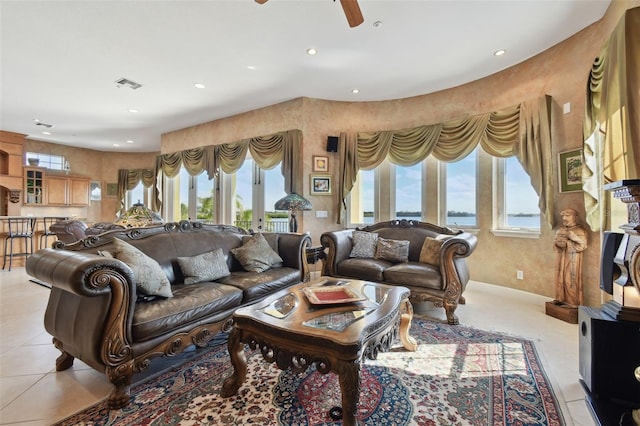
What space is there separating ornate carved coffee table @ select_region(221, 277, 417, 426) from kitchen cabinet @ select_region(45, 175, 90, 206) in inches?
356

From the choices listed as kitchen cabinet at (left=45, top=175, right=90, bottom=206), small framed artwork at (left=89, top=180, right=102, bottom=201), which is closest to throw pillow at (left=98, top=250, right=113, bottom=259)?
kitchen cabinet at (left=45, top=175, right=90, bottom=206)

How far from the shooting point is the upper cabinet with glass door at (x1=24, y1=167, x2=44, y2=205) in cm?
721

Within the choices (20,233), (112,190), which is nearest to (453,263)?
(20,233)

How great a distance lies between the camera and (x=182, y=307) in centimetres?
206

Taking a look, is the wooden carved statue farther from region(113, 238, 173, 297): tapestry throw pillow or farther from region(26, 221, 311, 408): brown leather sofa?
region(113, 238, 173, 297): tapestry throw pillow

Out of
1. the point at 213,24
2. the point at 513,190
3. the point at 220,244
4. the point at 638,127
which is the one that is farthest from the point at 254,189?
the point at 638,127

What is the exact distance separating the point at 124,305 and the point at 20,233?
21.5 ft

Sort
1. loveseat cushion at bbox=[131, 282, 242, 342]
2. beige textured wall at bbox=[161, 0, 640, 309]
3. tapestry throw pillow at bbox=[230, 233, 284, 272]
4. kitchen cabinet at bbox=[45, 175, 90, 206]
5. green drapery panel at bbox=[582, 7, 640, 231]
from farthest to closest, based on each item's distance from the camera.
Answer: kitchen cabinet at bbox=[45, 175, 90, 206]
beige textured wall at bbox=[161, 0, 640, 309]
tapestry throw pillow at bbox=[230, 233, 284, 272]
green drapery panel at bbox=[582, 7, 640, 231]
loveseat cushion at bbox=[131, 282, 242, 342]

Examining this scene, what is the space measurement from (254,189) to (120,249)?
361cm

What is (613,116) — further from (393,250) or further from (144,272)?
(144,272)

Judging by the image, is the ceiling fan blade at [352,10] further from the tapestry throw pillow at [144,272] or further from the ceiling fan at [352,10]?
the tapestry throw pillow at [144,272]

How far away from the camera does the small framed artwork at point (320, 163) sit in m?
4.93

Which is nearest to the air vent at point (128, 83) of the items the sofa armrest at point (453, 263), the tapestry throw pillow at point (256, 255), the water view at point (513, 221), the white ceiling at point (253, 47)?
the white ceiling at point (253, 47)

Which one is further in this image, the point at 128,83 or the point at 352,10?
Answer: the point at 128,83
